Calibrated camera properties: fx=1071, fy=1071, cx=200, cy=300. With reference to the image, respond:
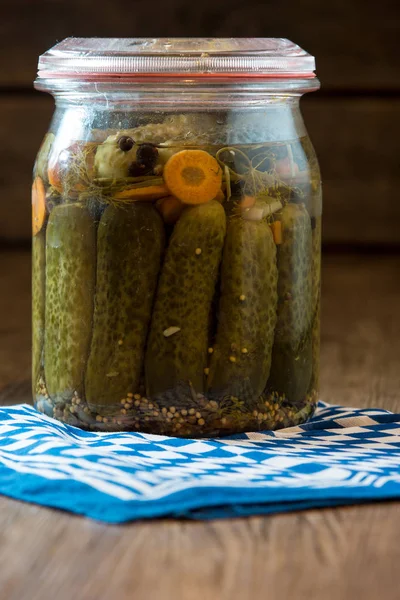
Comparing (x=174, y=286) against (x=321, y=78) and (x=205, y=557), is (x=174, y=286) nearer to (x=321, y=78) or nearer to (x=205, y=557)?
(x=205, y=557)

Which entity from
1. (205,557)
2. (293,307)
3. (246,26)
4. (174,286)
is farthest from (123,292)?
(246,26)

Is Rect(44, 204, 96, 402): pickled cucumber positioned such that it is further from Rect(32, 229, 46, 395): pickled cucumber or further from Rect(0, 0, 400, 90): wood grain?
Rect(0, 0, 400, 90): wood grain

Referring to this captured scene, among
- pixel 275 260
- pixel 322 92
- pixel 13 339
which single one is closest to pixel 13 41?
pixel 322 92

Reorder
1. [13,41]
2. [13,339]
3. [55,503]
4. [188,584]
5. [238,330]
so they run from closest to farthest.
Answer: [188,584] < [55,503] < [238,330] < [13,339] < [13,41]

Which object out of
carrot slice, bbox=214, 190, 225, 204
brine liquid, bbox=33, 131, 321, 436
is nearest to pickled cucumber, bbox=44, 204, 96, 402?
brine liquid, bbox=33, 131, 321, 436

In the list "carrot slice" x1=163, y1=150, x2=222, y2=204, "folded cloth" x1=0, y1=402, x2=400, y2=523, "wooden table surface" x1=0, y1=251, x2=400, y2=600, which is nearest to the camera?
"wooden table surface" x1=0, y1=251, x2=400, y2=600

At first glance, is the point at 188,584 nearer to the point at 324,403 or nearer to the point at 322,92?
the point at 324,403
